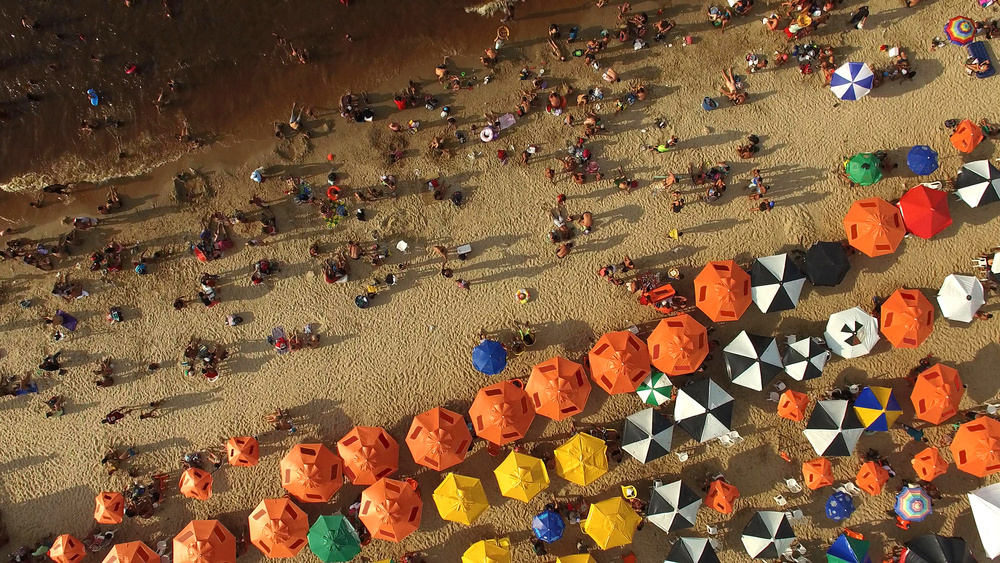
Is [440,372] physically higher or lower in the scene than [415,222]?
lower

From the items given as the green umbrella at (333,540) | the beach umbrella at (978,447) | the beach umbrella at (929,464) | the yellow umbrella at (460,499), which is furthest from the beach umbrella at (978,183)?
the green umbrella at (333,540)

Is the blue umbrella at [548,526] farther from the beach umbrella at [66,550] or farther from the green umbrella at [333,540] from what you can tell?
the beach umbrella at [66,550]

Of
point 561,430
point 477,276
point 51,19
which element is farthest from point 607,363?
point 51,19

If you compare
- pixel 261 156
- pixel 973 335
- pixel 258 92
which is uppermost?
pixel 258 92

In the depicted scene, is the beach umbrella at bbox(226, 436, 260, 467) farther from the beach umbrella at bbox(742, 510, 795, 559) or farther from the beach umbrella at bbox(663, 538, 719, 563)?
the beach umbrella at bbox(742, 510, 795, 559)

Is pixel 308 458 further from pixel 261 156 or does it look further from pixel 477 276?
pixel 261 156

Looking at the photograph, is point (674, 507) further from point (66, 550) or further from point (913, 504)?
point (66, 550)
